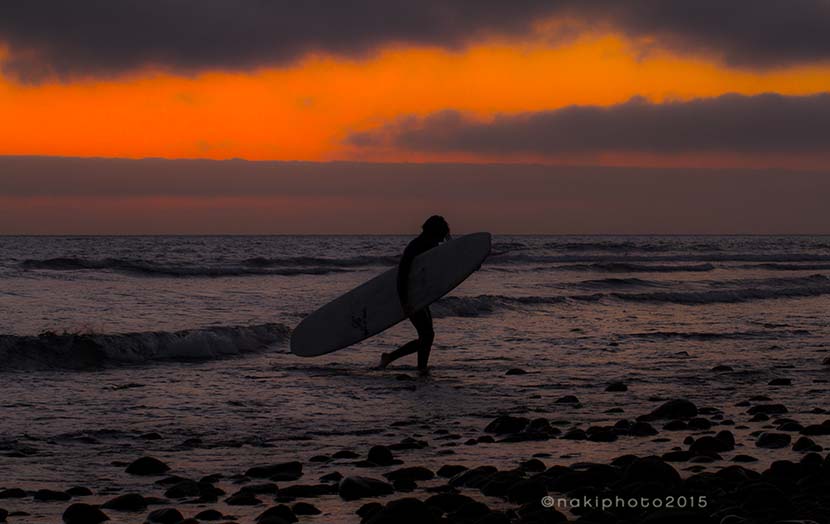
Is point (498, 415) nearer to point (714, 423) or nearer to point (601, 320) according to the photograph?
point (714, 423)

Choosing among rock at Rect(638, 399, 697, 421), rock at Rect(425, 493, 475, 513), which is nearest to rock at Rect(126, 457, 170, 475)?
rock at Rect(425, 493, 475, 513)

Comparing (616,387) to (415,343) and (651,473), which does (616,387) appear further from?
(651,473)

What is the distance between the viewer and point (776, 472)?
5305 millimetres

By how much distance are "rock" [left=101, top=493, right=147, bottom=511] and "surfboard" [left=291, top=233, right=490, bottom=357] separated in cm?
651

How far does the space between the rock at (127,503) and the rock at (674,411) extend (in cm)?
410

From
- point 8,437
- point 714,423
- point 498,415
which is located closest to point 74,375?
point 8,437

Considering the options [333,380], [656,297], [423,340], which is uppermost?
[423,340]

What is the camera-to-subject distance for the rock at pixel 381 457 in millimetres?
5949

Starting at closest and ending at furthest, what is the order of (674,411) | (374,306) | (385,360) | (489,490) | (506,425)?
1. (489,490)
2. (506,425)
3. (674,411)
4. (385,360)
5. (374,306)

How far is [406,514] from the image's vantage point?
14.3 feet

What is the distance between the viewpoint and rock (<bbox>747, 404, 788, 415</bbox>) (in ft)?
25.6

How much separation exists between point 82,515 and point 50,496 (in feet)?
1.72

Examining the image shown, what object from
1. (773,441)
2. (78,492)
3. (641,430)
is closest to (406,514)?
(78,492)

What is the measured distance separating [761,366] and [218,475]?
7.53 meters
